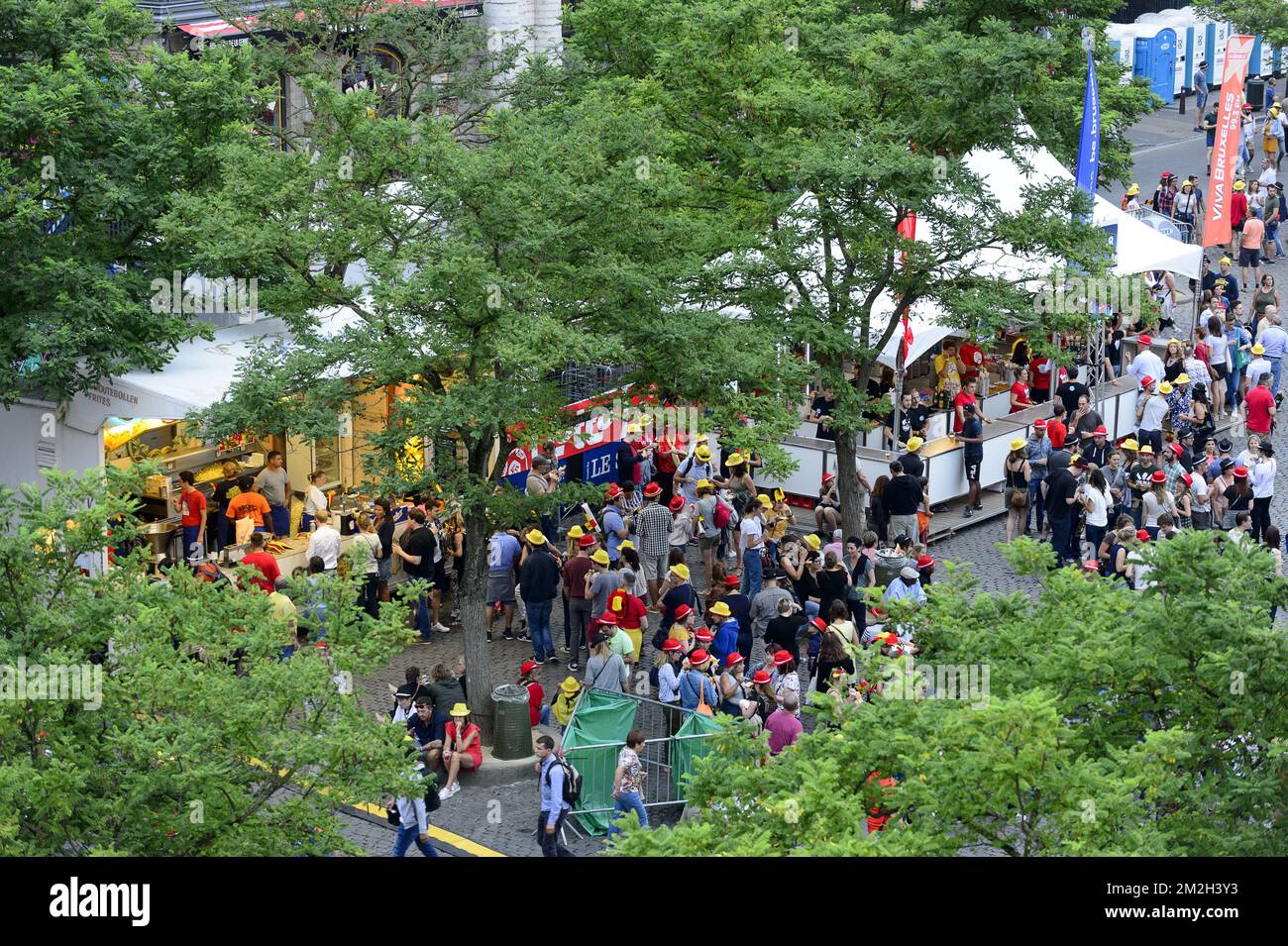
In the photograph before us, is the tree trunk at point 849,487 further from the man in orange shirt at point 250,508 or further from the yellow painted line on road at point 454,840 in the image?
the yellow painted line on road at point 454,840

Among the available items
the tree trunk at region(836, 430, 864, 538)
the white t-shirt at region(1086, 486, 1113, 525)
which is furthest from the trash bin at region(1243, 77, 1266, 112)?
the tree trunk at region(836, 430, 864, 538)

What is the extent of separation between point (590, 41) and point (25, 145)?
31.6 feet

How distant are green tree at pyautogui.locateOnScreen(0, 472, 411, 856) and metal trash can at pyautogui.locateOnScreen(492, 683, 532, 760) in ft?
17.1

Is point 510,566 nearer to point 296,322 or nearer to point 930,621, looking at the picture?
point 296,322

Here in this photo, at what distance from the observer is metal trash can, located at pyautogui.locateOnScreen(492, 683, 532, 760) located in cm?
2005

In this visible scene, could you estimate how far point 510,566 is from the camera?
23.1 meters

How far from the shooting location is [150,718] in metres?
13.6

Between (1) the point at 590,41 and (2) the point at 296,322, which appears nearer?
(2) the point at 296,322

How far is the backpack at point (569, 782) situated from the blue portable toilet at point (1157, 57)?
3780cm

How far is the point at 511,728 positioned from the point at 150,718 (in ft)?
22.4

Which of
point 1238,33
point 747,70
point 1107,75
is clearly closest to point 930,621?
point 747,70

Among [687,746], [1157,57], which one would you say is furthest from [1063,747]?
[1157,57]

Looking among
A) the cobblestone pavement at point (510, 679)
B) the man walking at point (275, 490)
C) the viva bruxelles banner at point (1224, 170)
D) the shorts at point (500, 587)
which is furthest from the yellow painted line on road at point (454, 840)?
the viva bruxelles banner at point (1224, 170)

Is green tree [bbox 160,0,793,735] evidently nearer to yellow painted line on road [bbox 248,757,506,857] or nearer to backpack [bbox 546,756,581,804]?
yellow painted line on road [bbox 248,757,506,857]
